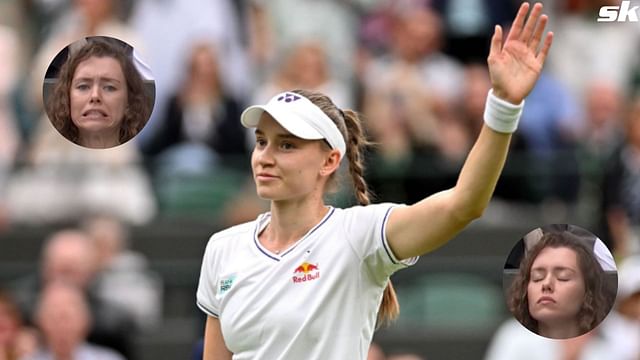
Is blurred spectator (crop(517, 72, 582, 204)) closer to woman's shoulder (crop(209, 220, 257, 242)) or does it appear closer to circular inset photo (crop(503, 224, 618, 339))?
woman's shoulder (crop(209, 220, 257, 242))

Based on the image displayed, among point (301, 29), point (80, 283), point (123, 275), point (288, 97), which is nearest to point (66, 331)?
point (80, 283)

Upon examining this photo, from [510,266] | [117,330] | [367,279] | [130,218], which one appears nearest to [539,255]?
[510,266]

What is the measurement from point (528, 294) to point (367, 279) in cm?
46

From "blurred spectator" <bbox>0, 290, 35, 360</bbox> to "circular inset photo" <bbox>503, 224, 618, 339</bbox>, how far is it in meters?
4.19

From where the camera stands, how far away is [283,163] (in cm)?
483

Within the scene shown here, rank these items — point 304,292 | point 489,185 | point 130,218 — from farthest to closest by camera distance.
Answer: point 130,218
point 304,292
point 489,185

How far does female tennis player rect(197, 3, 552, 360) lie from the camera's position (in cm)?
473

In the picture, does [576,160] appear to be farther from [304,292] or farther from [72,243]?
[304,292]

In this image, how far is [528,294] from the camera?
15.6 feet

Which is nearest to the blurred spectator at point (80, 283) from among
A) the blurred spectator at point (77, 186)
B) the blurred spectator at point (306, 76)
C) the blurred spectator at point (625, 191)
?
the blurred spectator at point (77, 186)

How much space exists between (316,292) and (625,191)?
5516 mm

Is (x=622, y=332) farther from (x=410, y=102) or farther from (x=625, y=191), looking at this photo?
(x=410, y=102)

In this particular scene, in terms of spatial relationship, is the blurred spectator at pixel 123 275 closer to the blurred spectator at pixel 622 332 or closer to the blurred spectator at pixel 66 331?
the blurred spectator at pixel 66 331

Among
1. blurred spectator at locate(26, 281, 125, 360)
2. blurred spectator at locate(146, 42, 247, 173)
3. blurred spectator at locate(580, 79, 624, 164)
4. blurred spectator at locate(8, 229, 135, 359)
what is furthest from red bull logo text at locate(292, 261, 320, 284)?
blurred spectator at locate(580, 79, 624, 164)
